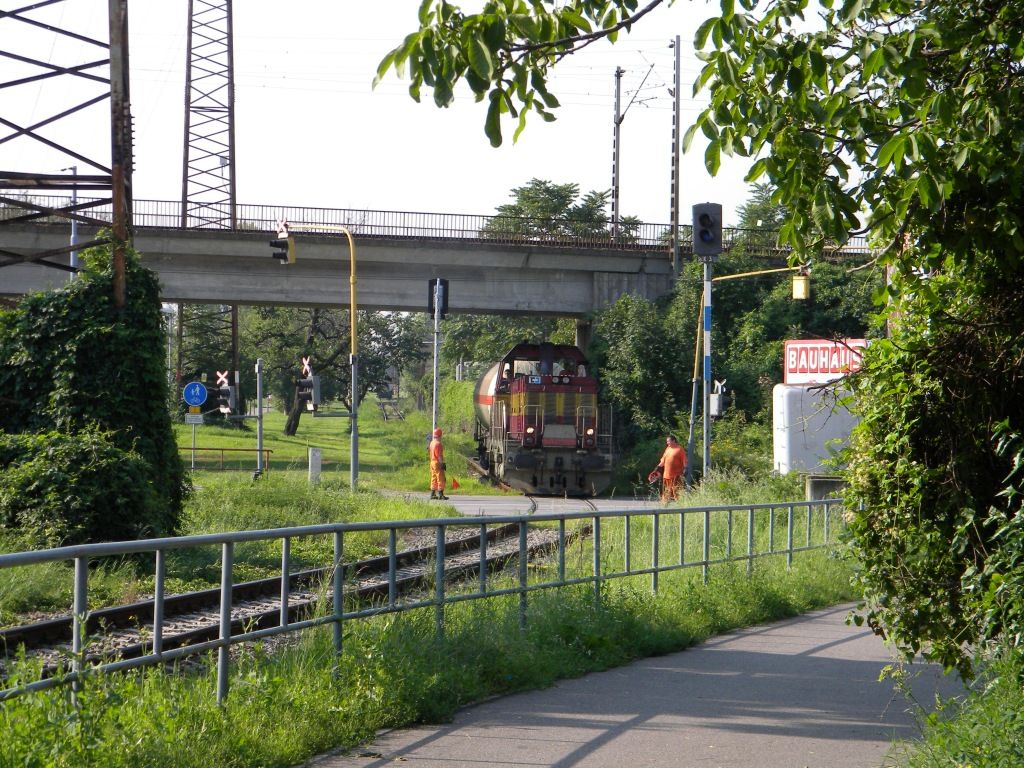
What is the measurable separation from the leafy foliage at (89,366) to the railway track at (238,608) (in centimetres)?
361

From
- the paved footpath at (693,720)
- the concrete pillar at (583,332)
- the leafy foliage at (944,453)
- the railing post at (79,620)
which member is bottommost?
the paved footpath at (693,720)

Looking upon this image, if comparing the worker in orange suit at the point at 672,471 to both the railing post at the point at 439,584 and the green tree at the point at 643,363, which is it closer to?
the green tree at the point at 643,363

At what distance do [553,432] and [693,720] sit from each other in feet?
91.5

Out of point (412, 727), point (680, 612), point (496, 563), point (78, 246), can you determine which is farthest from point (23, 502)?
point (412, 727)

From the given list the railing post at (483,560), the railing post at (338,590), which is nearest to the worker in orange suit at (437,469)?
the railing post at (483,560)

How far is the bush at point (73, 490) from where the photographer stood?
1447cm

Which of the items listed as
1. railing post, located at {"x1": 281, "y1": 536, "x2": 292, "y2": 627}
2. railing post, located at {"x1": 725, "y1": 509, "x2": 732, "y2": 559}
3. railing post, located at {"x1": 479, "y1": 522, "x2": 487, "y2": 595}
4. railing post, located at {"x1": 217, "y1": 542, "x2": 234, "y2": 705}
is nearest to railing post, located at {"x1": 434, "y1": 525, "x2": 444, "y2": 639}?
railing post, located at {"x1": 479, "y1": 522, "x2": 487, "y2": 595}

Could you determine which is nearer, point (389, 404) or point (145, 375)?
point (145, 375)

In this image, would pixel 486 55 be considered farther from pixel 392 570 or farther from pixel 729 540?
pixel 729 540

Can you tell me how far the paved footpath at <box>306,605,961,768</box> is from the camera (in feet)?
21.2

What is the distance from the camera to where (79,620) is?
530 cm

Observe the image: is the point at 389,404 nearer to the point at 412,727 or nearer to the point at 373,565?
the point at 373,565

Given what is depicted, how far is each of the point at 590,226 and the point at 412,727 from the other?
67257 millimetres

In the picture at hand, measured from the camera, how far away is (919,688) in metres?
8.85
